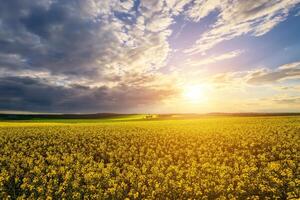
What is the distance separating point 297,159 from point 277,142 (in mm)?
6295

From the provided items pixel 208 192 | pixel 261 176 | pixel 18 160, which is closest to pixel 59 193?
pixel 208 192

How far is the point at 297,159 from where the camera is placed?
19.5 meters

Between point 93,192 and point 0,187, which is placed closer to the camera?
point 93,192

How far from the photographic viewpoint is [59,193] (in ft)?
42.9

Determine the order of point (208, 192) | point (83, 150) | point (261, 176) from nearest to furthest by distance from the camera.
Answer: point (208, 192) → point (261, 176) → point (83, 150)

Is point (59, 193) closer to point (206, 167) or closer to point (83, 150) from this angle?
point (206, 167)

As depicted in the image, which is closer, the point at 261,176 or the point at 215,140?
the point at 261,176

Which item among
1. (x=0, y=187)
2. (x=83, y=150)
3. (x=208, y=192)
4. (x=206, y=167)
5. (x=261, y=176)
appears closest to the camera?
(x=208, y=192)

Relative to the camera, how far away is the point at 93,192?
13.1m

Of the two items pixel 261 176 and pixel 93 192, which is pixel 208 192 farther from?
pixel 93 192

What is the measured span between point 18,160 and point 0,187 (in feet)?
18.8

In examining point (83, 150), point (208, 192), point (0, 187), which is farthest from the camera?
point (83, 150)

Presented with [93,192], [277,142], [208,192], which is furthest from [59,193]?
[277,142]

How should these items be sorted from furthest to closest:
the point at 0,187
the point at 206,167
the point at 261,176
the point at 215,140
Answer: the point at 215,140, the point at 206,167, the point at 261,176, the point at 0,187
